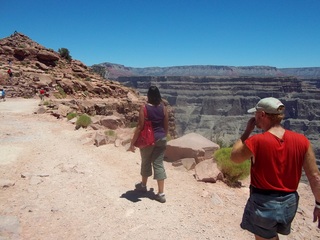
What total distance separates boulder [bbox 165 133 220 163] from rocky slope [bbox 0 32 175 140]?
943 cm

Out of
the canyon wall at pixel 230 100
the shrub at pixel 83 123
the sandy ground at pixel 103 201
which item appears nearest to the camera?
the sandy ground at pixel 103 201

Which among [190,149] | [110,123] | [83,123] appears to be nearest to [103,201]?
[190,149]

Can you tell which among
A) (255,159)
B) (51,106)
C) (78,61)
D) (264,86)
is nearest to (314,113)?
(264,86)

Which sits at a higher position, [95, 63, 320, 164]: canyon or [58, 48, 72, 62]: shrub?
[58, 48, 72, 62]: shrub

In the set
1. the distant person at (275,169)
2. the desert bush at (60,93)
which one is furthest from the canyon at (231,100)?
the distant person at (275,169)

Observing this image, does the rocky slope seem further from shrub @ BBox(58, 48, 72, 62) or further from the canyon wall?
the canyon wall

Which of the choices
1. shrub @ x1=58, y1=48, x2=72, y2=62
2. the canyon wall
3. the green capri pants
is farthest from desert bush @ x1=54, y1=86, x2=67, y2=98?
the canyon wall

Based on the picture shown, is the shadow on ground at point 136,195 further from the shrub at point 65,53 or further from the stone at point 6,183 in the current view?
the shrub at point 65,53

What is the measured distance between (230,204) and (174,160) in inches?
107

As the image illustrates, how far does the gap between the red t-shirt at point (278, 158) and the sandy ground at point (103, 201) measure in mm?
1793

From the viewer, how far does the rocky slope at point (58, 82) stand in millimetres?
20938

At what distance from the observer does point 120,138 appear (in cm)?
938

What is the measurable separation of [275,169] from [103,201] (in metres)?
3.15

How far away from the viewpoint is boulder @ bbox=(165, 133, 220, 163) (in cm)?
787
